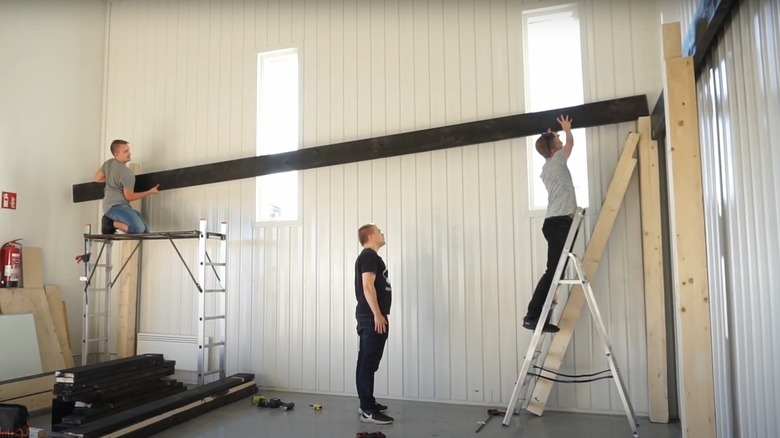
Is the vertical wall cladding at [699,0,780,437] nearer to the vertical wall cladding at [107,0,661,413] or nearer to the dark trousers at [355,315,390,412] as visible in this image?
the vertical wall cladding at [107,0,661,413]

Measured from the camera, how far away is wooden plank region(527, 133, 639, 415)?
14.9ft

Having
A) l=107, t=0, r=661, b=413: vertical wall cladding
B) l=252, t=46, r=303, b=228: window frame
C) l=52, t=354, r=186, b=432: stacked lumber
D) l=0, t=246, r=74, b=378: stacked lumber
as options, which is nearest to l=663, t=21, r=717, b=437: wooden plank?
l=107, t=0, r=661, b=413: vertical wall cladding

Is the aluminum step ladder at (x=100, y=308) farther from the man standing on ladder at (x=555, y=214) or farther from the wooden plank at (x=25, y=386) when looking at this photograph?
the man standing on ladder at (x=555, y=214)

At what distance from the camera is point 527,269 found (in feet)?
16.4

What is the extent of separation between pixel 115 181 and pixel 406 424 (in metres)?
4.18

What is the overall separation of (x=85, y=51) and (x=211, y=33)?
1.86 meters

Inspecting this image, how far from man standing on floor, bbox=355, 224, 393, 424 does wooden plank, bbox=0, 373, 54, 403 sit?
130 inches

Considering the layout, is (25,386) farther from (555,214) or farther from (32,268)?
(555,214)

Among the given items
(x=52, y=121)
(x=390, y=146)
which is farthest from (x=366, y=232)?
(x=52, y=121)

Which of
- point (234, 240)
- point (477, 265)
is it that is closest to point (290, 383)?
point (234, 240)

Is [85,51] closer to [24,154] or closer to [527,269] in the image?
[24,154]

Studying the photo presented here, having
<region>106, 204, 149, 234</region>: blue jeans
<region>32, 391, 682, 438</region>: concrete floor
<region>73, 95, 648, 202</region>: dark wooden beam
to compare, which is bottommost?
<region>32, 391, 682, 438</region>: concrete floor

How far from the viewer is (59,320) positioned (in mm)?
6203

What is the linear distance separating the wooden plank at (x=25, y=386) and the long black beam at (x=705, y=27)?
250 inches
